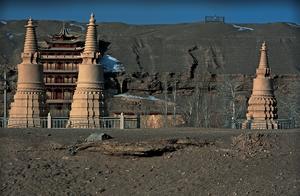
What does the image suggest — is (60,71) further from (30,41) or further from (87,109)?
(87,109)

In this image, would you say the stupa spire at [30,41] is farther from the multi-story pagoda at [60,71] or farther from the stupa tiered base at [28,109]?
the multi-story pagoda at [60,71]

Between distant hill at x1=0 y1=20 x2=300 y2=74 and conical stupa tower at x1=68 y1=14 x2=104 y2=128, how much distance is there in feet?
244

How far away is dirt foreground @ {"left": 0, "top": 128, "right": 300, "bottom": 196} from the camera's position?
58.4 feet

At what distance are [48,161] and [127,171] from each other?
2.30 metres

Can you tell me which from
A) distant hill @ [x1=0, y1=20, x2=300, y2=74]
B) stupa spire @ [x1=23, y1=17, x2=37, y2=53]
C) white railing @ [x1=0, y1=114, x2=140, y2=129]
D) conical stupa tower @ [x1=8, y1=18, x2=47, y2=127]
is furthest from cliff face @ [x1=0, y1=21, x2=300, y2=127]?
conical stupa tower @ [x1=8, y1=18, x2=47, y2=127]

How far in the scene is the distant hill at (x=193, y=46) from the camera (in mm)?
112688

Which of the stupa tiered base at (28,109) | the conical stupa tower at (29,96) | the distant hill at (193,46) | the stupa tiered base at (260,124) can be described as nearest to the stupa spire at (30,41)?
the conical stupa tower at (29,96)

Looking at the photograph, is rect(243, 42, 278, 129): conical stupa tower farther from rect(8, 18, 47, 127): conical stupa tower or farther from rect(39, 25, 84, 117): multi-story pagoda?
rect(39, 25, 84, 117): multi-story pagoda

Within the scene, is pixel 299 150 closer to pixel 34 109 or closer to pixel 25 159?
pixel 25 159

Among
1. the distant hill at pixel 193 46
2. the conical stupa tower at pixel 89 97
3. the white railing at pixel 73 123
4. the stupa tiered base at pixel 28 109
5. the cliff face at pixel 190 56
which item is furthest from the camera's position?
the distant hill at pixel 193 46

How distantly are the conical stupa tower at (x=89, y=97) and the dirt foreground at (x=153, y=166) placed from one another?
28.1 feet

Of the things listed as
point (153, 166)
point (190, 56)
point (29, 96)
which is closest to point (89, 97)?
point (29, 96)

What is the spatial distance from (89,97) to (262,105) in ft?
28.7

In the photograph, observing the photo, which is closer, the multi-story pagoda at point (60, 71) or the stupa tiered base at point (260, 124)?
the stupa tiered base at point (260, 124)
